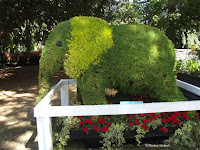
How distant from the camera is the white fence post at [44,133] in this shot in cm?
227

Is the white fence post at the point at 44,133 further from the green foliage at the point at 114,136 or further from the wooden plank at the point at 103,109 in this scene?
the green foliage at the point at 114,136

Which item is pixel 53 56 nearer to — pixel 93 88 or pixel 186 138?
pixel 93 88

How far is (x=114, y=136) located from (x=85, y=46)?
1.45m

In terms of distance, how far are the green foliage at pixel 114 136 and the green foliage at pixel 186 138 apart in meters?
→ 0.77

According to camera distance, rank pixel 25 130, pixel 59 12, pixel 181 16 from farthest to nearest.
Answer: pixel 181 16
pixel 59 12
pixel 25 130

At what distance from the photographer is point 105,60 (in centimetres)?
286

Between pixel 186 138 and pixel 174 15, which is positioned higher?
pixel 174 15

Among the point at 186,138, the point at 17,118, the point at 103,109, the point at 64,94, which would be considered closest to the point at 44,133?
the point at 103,109

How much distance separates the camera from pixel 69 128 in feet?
9.21

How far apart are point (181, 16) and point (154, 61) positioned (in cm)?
632

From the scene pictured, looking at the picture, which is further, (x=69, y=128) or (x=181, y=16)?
(x=181, y=16)

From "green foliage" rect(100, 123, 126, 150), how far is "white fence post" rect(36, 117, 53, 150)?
2.59ft

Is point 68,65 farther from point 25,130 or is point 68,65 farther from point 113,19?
point 113,19

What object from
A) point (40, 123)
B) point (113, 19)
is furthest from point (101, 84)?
point (113, 19)
